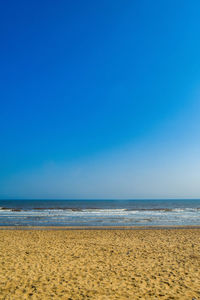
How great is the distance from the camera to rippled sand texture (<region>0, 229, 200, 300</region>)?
670 centimetres

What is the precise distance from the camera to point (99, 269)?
347 inches

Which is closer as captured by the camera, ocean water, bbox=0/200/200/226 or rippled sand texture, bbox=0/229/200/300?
rippled sand texture, bbox=0/229/200/300

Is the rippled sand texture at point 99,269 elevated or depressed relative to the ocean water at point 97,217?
elevated

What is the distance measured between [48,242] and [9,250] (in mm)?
2577

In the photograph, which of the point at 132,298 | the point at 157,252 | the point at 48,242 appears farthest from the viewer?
the point at 48,242

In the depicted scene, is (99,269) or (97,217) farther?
(97,217)

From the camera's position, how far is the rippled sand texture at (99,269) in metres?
6.70

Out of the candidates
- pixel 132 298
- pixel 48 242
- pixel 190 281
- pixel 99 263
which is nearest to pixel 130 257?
pixel 99 263

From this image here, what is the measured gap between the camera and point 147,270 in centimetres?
869

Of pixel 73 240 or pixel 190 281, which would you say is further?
pixel 73 240

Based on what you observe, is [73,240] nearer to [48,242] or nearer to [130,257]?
[48,242]

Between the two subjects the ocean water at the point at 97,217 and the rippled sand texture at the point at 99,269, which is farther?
the ocean water at the point at 97,217

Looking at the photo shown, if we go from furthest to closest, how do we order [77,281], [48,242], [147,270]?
1. [48,242]
2. [147,270]
3. [77,281]

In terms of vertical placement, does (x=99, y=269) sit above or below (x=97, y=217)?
above
